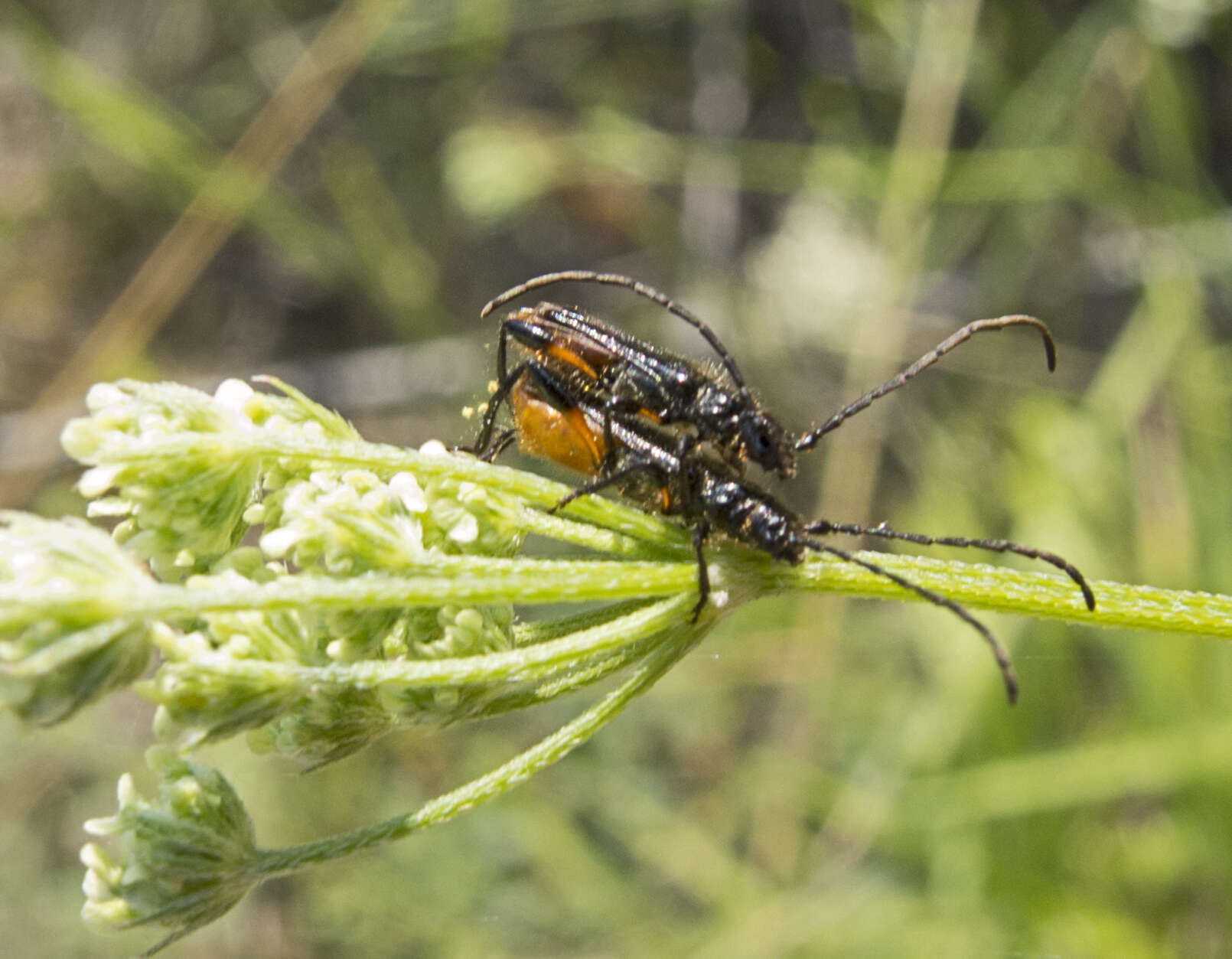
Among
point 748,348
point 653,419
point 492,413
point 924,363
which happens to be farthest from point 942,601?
point 748,348

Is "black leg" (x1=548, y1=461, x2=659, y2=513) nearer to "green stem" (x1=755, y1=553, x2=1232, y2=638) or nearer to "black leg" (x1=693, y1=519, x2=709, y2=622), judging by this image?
"black leg" (x1=693, y1=519, x2=709, y2=622)

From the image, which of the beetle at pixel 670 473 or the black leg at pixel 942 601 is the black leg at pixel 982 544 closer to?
the beetle at pixel 670 473

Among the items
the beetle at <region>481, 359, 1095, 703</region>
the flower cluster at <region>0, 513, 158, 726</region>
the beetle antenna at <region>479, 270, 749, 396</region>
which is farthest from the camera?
the beetle antenna at <region>479, 270, 749, 396</region>

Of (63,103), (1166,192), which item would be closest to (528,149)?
(63,103)

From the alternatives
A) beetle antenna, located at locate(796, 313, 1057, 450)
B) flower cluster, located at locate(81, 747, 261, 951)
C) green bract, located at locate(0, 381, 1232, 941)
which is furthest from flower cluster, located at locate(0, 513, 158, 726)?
beetle antenna, located at locate(796, 313, 1057, 450)

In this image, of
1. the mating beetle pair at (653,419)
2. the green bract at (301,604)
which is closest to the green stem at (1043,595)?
the green bract at (301,604)
